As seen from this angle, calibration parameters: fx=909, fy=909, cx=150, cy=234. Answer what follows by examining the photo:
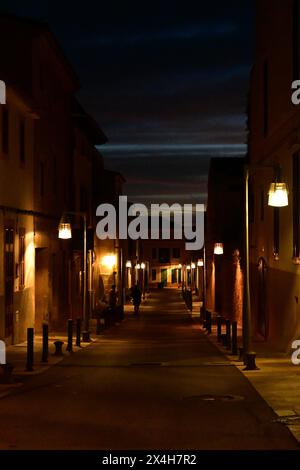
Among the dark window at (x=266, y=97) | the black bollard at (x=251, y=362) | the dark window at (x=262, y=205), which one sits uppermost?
the dark window at (x=266, y=97)

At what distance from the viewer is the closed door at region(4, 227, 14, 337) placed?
88.6ft

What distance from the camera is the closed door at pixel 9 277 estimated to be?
27.0m

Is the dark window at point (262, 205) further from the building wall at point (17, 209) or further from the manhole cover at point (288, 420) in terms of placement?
the manhole cover at point (288, 420)

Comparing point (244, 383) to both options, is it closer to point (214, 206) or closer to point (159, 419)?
point (159, 419)

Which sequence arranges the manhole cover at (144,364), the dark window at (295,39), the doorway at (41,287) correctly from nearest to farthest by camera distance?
1. the manhole cover at (144,364)
2. the dark window at (295,39)
3. the doorway at (41,287)

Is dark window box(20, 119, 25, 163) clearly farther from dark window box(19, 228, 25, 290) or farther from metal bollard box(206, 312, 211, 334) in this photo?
metal bollard box(206, 312, 211, 334)

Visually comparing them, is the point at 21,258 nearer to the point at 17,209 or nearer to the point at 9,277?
the point at 17,209

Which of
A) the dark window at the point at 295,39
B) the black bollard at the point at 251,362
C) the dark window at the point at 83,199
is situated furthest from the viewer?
the dark window at the point at 83,199

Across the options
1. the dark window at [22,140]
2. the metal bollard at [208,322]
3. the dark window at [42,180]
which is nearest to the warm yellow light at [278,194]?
the dark window at [22,140]

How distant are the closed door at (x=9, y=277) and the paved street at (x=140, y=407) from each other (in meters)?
2.98

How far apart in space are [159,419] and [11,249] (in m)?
14.6

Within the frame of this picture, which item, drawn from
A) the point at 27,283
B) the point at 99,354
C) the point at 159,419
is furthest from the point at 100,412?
the point at 27,283

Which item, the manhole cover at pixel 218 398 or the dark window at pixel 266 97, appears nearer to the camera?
the manhole cover at pixel 218 398

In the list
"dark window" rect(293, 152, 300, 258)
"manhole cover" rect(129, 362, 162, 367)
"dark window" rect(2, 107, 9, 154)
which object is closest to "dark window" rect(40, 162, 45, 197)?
"dark window" rect(2, 107, 9, 154)
